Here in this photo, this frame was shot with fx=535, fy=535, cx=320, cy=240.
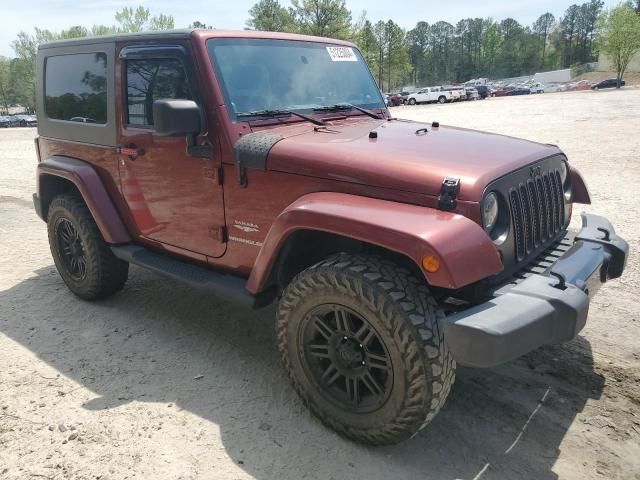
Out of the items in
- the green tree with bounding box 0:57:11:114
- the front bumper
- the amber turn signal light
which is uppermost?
the green tree with bounding box 0:57:11:114

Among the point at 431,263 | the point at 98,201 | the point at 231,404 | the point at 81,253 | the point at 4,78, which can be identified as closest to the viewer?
the point at 431,263

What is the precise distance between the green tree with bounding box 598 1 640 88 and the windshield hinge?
59970 mm

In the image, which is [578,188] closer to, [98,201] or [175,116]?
[175,116]

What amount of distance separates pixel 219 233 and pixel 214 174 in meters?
0.37

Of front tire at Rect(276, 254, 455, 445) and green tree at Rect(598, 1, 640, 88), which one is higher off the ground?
green tree at Rect(598, 1, 640, 88)

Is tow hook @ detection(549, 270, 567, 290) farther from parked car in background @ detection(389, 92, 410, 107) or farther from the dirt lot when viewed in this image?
parked car in background @ detection(389, 92, 410, 107)

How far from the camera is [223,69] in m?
3.21

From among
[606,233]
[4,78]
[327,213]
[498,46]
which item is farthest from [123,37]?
[498,46]

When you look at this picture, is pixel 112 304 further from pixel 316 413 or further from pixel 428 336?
pixel 428 336

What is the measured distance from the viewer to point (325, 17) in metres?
41.9

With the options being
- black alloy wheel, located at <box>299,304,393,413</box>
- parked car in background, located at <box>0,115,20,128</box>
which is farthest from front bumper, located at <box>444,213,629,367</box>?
parked car in background, located at <box>0,115,20,128</box>

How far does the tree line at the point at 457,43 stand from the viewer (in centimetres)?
5191

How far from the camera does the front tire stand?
236 cm

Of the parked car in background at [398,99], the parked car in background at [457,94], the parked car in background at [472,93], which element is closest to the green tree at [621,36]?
the parked car in background at [472,93]
